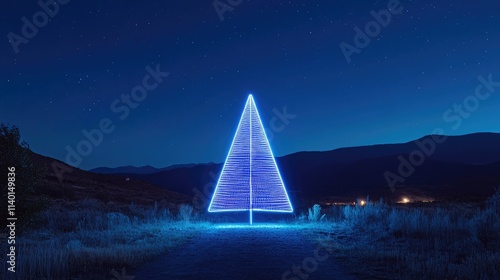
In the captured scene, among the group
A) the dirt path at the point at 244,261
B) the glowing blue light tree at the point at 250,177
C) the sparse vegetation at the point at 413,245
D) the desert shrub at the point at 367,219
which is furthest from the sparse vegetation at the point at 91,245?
the desert shrub at the point at 367,219

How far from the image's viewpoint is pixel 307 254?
12.3 meters

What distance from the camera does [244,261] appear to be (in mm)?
11164

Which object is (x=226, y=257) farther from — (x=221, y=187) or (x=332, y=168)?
(x=332, y=168)

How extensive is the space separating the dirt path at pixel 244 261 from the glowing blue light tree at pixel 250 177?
5706 millimetres

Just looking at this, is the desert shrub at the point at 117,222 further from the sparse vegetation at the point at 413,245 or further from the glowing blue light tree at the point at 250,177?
the sparse vegetation at the point at 413,245

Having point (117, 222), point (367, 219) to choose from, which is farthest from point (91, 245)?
point (367, 219)

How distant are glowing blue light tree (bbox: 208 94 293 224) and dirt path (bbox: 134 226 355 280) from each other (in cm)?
571

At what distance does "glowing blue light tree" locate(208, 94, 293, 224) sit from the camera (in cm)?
2195

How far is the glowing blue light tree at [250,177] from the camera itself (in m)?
22.0

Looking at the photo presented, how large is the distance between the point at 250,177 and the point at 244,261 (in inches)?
431

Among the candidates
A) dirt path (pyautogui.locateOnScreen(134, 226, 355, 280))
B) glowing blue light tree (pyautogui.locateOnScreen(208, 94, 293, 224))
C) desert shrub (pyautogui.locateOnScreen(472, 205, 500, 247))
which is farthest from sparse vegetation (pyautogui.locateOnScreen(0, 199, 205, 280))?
desert shrub (pyautogui.locateOnScreen(472, 205, 500, 247))

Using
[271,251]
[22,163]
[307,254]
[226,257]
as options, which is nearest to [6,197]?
[22,163]

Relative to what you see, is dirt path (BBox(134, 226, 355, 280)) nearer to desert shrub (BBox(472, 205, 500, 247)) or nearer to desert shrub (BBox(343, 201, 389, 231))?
desert shrub (BBox(343, 201, 389, 231))

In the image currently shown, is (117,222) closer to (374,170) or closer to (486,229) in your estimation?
(486,229)
